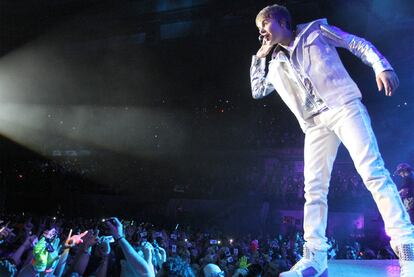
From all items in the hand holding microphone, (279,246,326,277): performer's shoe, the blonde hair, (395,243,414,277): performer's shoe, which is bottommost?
(279,246,326,277): performer's shoe

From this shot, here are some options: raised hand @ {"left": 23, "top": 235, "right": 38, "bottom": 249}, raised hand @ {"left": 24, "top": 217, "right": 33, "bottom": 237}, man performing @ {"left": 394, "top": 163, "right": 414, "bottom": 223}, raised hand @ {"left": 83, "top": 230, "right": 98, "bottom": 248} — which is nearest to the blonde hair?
man performing @ {"left": 394, "top": 163, "right": 414, "bottom": 223}

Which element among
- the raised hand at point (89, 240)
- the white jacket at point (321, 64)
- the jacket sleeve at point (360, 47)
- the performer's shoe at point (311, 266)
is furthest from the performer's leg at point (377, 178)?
the raised hand at point (89, 240)

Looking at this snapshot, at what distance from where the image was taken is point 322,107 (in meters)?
2.82

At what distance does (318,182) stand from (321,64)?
2.91 feet

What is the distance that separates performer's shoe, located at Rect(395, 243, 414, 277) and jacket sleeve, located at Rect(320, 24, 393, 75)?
1156mm

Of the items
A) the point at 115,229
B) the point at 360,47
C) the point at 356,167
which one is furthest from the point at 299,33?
the point at 115,229

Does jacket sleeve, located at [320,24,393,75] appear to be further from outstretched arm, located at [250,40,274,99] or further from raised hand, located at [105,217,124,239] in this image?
raised hand, located at [105,217,124,239]

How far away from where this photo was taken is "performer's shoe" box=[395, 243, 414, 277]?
91.0 inches

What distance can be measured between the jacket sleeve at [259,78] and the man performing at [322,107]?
18 centimetres

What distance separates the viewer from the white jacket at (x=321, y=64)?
2.70m

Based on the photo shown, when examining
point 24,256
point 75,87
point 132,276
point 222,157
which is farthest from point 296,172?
point 132,276

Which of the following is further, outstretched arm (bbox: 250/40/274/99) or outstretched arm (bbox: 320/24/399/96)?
outstretched arm (bbox: 250/40/274/99)

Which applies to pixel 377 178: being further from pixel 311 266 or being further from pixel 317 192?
pixel 311 266

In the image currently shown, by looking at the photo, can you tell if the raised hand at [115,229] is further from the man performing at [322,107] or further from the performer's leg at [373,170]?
the performer's leg at [373,170]
